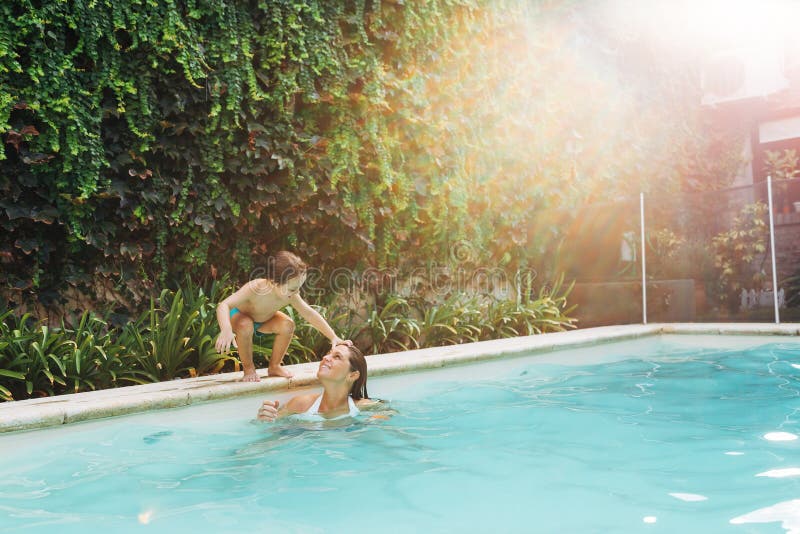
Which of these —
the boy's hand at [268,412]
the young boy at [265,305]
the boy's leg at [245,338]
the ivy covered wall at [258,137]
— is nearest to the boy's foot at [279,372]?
the young boy at [265,305]

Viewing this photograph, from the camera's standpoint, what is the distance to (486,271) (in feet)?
29.8

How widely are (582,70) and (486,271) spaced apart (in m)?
3.92

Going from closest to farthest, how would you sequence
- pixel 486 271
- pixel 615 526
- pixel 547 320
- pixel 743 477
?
pixel 615 526
pixel 743 477
pixel 547 320
pixel 486 271

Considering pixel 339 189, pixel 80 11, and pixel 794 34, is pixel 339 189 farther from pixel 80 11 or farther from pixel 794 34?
pixel 794 34

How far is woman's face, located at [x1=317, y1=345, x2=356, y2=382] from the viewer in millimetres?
3793

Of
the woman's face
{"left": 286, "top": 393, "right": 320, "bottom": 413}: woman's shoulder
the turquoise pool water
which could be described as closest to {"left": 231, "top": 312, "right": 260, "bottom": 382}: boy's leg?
the turquoise pool water

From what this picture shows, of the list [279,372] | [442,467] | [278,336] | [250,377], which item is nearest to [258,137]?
[278,336]

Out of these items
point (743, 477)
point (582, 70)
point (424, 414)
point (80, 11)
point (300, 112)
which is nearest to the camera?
point (743, 477)

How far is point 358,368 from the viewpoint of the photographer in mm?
3926

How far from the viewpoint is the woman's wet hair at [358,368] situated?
386 cm

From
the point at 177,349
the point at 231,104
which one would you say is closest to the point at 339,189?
the point at 231,104

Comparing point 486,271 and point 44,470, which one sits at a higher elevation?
point 486,271

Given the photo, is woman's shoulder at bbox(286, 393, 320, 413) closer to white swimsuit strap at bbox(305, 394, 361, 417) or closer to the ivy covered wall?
white swimsuit strap at bbox(305, 394, 361, 417)

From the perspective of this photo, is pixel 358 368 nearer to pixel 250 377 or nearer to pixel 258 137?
pixel 250 377
